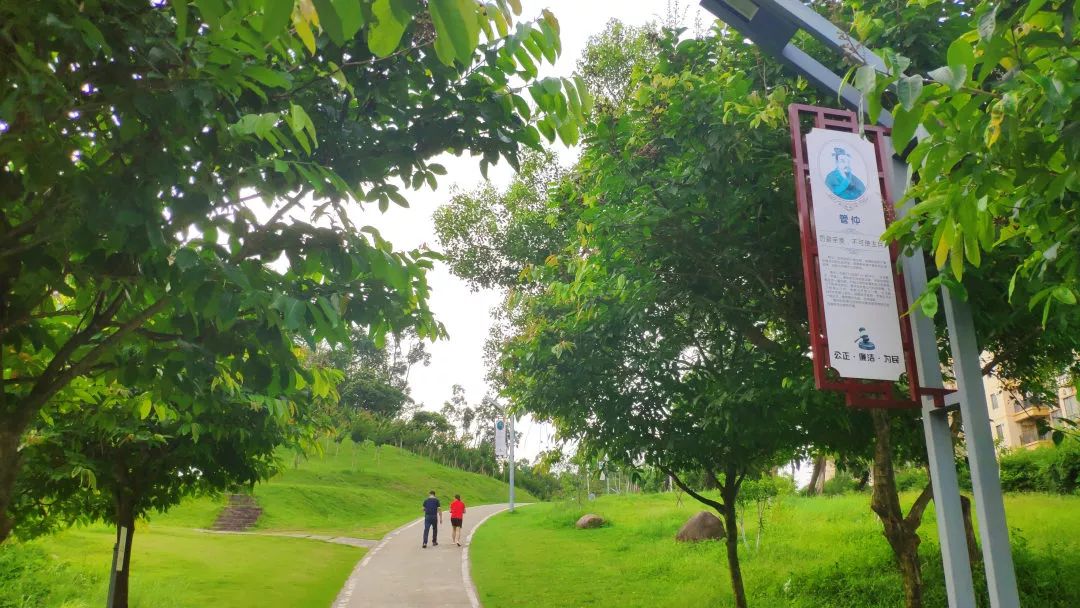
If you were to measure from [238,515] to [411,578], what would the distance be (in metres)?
17.8

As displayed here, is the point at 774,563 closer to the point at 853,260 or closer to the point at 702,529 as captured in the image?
the point at 702,529

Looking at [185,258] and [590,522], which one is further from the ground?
[185,258]

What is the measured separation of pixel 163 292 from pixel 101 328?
2.55 feet

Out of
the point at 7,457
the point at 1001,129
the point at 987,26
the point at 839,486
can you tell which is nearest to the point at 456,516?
the point at 839,486

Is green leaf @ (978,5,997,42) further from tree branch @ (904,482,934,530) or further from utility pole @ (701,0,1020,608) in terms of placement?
tree branch @ (904,482,934,530)

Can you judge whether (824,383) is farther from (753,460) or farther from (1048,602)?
(1048,602)

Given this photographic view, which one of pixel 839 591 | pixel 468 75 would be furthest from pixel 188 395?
pixel 839 591

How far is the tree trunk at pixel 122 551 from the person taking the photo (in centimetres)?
998

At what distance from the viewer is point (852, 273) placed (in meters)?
4.49

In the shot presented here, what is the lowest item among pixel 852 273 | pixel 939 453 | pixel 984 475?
pixel 984 475

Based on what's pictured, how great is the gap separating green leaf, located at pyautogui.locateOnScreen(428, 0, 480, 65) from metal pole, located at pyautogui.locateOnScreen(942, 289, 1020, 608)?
3572 mm

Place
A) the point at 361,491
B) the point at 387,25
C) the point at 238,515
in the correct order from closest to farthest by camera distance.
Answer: the point at 387,25 → the point at 238,515 → the point at 361,491

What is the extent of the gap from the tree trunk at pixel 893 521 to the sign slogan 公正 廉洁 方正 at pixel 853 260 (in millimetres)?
3184

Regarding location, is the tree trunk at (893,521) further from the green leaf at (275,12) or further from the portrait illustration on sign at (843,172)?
the green leaf at (275,12)
